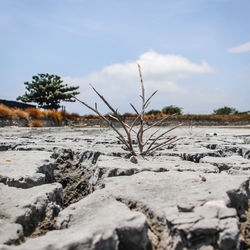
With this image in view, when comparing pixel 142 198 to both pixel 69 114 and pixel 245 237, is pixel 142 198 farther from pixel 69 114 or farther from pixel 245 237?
pixel 69 114

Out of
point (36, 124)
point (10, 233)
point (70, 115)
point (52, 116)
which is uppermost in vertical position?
point (70, 115)

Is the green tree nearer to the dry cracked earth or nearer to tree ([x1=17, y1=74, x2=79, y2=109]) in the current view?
tree ([x1=17, y1=74, x2=79, y2=109])

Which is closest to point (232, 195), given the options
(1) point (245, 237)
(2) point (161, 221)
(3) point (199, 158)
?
(1) point (245, 237)

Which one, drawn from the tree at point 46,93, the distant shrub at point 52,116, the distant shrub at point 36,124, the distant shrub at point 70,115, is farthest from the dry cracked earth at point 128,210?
the tree at point 46,93

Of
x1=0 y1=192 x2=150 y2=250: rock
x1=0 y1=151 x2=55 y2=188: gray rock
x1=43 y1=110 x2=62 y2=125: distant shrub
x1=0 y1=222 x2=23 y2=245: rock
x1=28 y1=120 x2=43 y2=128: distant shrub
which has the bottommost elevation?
x1=0 y1=222 x2=23 y2=245: rock

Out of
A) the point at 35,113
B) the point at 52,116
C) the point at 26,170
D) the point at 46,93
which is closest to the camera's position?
the point at 26,170

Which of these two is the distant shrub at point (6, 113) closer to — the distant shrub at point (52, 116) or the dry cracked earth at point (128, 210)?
the distant shrub at point (52, 116)

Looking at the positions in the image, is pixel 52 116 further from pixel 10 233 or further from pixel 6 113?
pixel 10 233

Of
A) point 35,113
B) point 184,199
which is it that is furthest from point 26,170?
point 35,113

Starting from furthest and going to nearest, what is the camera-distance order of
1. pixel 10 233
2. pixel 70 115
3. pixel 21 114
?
pixel 70 115 < pixel 21 114 < pixel 10 233

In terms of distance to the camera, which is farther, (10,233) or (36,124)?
(36,124)

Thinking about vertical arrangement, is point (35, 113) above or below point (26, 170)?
above

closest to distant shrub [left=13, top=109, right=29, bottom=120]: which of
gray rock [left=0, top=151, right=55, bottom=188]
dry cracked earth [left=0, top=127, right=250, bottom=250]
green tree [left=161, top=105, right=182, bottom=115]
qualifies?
gray rock [left=0, top=151, right=55, bottom=188]

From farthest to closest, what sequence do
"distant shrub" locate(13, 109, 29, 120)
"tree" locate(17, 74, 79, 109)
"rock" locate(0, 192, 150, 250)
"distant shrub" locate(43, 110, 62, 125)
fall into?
"tree" locate(17, 74, 79, 109)
"distant shrub" locate(43, 110, 62, 125)
"distant shrub" locate(13, 109, 29, 120)
"rock" locate(0, 192, 150, 250)
